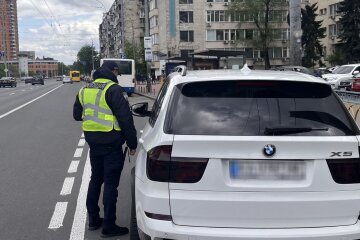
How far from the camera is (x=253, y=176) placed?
3100 mm

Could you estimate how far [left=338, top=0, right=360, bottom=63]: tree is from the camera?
5239 cm

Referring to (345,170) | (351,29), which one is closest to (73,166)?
(345,170)

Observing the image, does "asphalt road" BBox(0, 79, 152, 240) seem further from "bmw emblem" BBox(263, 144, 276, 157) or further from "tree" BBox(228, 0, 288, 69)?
"tree" BBox(228, 0, 288, 69)

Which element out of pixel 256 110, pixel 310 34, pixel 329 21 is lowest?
pixel 256 110

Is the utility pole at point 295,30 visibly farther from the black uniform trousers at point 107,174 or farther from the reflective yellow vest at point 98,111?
the black uniform trousers at point 107,174

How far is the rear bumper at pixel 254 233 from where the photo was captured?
9.93 ft

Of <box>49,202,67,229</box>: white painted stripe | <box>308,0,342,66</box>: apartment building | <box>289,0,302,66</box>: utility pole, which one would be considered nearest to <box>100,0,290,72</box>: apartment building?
<box>308,0,342,66</box>: apartment building

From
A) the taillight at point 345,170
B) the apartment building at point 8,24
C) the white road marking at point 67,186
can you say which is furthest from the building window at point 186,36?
the taillight at point 345,170

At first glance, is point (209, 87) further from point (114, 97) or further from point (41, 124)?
point (41, 124)

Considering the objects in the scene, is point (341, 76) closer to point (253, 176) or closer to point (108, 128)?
point (108, 128)

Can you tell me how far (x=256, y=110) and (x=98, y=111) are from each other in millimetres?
1931

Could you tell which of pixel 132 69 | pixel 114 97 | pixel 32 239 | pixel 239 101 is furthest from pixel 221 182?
pixel 132 69

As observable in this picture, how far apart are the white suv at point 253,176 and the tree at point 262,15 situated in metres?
59.8

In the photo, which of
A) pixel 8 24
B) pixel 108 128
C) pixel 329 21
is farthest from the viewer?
pixel 8 24
